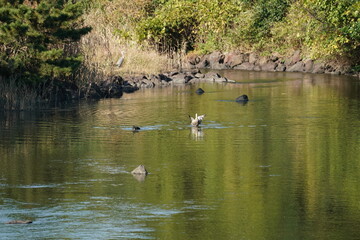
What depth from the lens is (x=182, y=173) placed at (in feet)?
48.7

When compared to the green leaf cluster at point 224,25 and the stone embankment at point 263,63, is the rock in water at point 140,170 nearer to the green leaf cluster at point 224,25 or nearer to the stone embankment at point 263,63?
the stone embankment at point 263,63

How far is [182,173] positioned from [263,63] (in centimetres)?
3698

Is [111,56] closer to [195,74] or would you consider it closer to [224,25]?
[195,74]

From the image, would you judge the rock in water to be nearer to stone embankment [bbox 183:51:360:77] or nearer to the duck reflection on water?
the duck reflection on water

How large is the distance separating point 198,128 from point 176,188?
851 cm

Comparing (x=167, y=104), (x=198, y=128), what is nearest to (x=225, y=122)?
(x=198, y=128)

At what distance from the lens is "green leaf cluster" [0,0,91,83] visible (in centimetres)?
2652

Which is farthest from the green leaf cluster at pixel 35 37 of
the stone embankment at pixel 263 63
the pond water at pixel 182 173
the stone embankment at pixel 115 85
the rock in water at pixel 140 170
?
the stone embankment at pixel 263 63

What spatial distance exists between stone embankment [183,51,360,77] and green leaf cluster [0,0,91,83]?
19.7 m

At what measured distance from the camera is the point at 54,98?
98.5 ft

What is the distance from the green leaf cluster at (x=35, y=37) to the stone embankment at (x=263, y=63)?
1965 centimetres

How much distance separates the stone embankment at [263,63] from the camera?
4591cm

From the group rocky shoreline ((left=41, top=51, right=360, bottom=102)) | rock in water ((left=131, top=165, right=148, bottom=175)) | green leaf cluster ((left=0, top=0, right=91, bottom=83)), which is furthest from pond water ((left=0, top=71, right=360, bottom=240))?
rocky shoreline ((left=41, top=51, right=360, bottom=102))

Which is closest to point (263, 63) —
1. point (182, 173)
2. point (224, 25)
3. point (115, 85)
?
point (224, 25)
